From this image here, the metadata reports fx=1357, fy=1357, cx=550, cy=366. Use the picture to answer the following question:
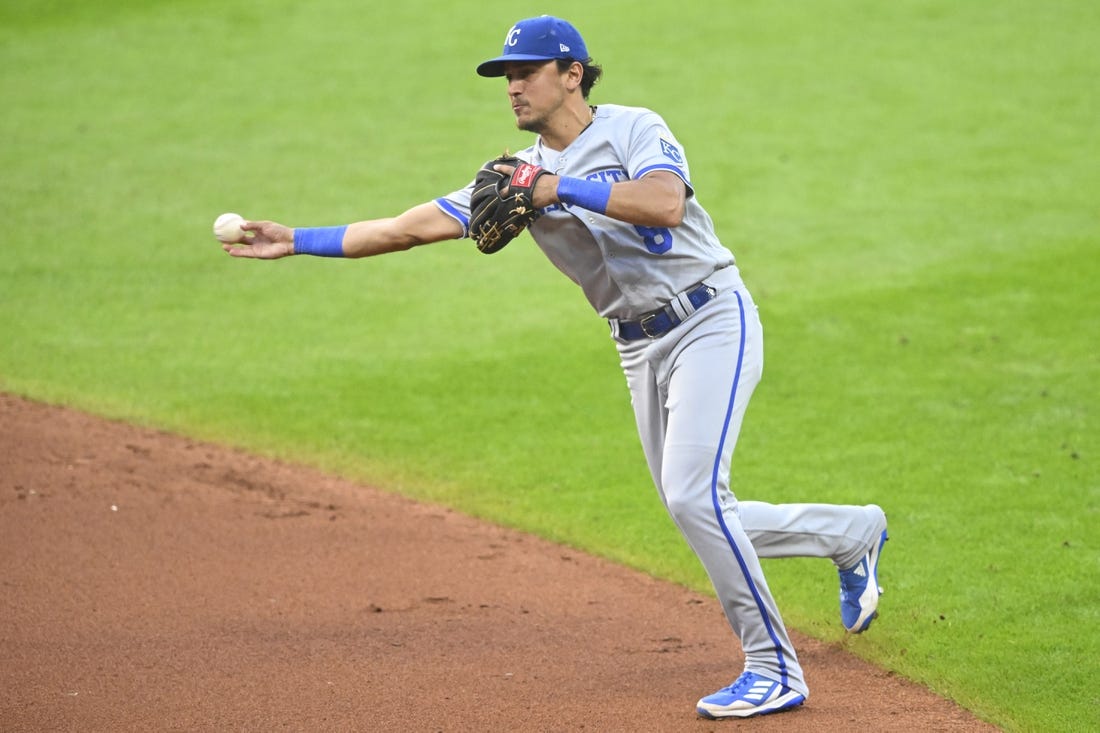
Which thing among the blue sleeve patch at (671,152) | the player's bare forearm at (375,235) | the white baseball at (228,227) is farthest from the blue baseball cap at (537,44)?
the white baseball at (228,227)

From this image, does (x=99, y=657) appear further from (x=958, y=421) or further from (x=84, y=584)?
(x=958, y=421)

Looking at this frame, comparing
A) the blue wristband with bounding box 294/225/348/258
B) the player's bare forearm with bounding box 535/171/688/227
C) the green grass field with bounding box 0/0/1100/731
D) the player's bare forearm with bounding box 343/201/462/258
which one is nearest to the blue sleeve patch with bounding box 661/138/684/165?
the player's bare forearm with bounding box 535/171/688/227

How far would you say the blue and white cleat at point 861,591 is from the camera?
16.1 feet

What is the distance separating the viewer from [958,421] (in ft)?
24.8

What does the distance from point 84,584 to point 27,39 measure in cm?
1235

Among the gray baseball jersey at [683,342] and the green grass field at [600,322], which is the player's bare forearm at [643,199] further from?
the green grass field at [600,322]

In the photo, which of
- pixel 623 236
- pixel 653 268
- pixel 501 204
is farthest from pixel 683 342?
pixel 501 204

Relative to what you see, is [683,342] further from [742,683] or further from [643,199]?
[742,683]

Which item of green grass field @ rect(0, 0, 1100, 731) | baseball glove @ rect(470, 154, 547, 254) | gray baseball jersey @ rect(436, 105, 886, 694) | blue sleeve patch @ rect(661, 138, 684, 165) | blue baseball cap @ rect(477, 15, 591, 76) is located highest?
blue baseball cap @ rect(477, 15, 591, 76)

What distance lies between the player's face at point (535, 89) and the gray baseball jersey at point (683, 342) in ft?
0.50

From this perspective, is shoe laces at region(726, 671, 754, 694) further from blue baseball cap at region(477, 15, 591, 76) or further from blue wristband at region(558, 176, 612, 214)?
blue baseball cap at region(477, 15, 591, 76)

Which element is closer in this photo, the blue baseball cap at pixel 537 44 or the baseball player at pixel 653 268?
the baseball player at pixel 653 268

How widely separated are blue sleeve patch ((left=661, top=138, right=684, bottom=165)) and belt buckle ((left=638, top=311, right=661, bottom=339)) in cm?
51

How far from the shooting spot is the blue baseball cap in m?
4.42
